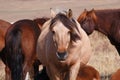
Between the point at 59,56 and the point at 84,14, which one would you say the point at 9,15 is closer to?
the point at 84,14

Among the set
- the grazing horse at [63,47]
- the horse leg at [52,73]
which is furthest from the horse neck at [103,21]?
the horse leg at [52,73]

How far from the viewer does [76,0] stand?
35406 mm

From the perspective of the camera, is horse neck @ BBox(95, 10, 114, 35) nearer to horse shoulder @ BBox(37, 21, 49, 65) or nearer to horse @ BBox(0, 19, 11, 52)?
horse @ BBox(0, 19, 11, 52)

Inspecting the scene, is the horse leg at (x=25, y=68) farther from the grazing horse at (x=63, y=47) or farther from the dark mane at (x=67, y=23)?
the dark mane at (x=67, y=23)

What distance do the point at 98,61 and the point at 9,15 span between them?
565 inches

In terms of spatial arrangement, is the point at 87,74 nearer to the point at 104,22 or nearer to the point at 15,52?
the point at 15,52

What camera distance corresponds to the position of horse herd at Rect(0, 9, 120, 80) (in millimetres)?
6973

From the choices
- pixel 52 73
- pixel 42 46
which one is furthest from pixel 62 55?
pixel 42 46

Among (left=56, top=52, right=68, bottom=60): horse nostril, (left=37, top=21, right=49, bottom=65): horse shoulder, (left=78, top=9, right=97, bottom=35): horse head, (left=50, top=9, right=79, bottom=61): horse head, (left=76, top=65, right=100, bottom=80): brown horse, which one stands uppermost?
(left=50, top=9, right=79, bottom=61): horse head

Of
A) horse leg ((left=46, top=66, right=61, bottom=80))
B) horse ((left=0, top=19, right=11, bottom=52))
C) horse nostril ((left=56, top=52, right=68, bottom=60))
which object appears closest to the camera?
horse nostril ((left=56, top=52, right=68, bottom=60))

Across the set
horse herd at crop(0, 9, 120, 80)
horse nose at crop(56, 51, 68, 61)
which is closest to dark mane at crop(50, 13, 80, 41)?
horse herd at crop(0, 9, 120, 80)

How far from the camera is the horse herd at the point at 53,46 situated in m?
6.97

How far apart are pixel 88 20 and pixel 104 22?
545mm

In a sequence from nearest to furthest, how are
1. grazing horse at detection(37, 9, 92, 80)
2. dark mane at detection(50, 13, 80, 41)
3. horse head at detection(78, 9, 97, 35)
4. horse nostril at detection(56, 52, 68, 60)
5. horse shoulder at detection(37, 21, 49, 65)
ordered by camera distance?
horse nostril at detection(56, 52, 68, 60), grazing horse at detection(37, 9, 92, 80), dark mane at detection(50, 13, 80, 41), horse shoulder at detection(37, 21, 49, 65), horse head at detection(78, 9, 97, 35)
